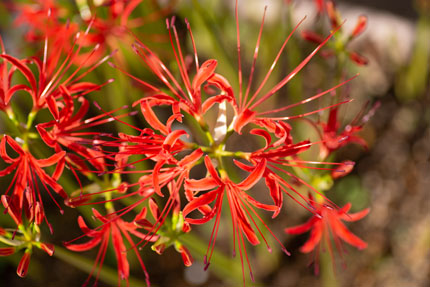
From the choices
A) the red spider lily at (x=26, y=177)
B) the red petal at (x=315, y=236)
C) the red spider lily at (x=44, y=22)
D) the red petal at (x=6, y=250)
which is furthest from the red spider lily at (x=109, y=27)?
the red petal at (x=315, y=236)

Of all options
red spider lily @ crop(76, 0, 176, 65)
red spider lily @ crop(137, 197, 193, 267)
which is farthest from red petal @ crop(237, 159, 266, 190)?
red spider lily @ crop(76, 0, 176, 65)

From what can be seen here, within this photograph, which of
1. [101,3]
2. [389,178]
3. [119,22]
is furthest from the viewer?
[389,178]

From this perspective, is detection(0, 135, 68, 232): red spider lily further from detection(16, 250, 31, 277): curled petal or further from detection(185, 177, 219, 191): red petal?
detection(185, 177, 219, 191): red petal

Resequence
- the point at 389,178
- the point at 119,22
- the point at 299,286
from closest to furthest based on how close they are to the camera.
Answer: the point at 119,22 < the point at 299,286 < the point at 389,178

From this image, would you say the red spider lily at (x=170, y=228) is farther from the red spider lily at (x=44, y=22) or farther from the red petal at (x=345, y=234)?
the red spider lily at (x=44, y=22)

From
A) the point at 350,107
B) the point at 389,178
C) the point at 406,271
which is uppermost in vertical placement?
the point at 350,107

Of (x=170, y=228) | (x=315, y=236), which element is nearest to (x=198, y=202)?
(x=170, y=228)

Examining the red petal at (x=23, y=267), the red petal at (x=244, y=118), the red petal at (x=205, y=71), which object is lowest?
the red petal at (x=23, y=267)

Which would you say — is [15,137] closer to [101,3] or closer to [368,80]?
[101,3]

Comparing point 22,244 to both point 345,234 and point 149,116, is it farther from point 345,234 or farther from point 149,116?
point 345,234

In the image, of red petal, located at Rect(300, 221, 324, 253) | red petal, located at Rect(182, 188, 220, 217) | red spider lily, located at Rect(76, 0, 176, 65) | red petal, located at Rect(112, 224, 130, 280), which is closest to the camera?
red petal, located at Rect(182, 188, 220, 217)

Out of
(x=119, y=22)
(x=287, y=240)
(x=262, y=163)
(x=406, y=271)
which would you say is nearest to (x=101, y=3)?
(x=119, y=22)
